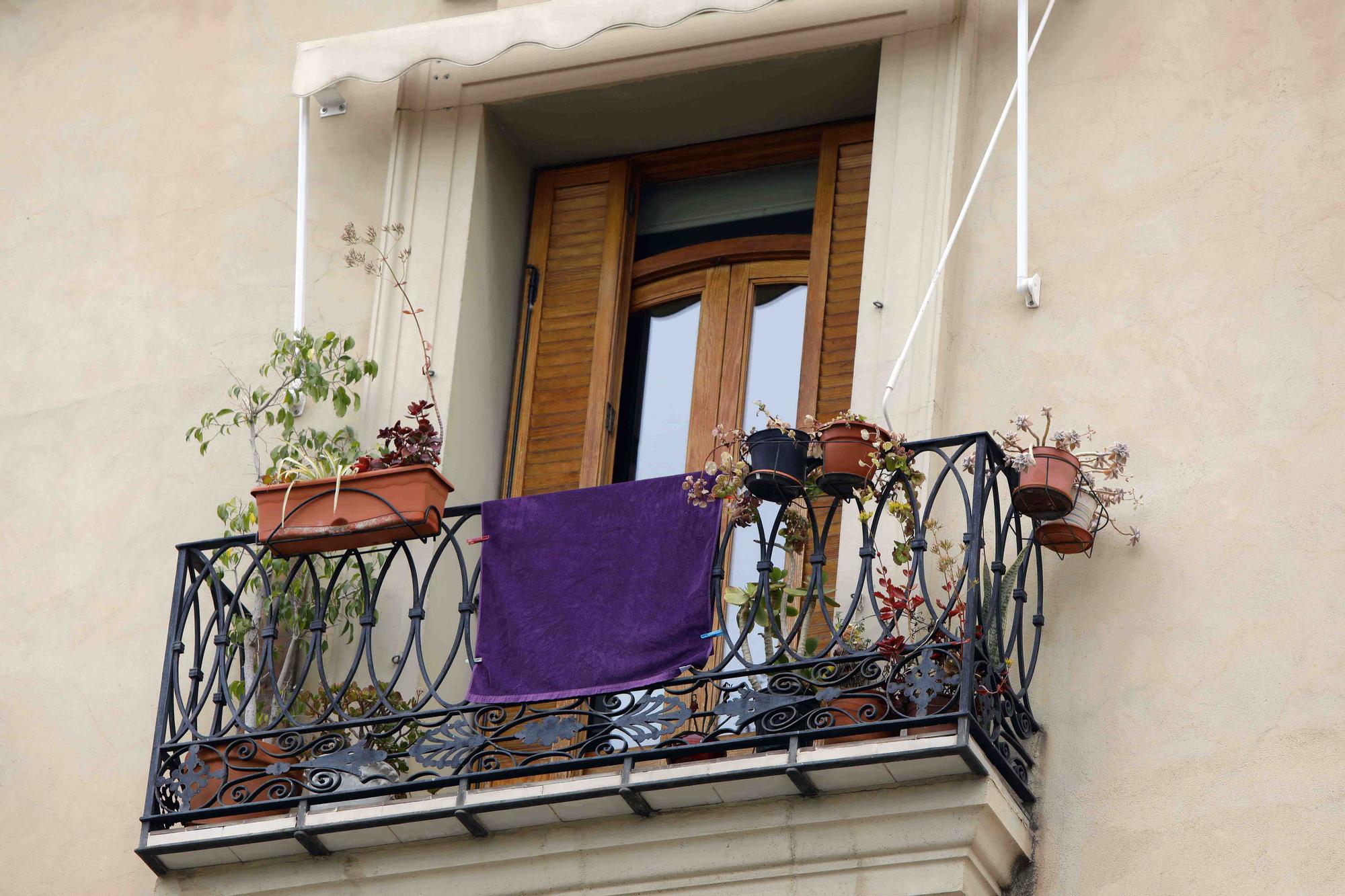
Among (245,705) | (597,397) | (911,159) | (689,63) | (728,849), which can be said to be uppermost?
(689,63)

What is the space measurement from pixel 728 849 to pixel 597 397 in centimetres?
215

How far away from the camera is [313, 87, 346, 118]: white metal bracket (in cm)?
892

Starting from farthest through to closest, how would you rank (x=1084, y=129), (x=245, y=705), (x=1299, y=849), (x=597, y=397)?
(x=597, y=397) → (x=1084, y=129) → (x=245, y=705) → (x=1299, y=849)

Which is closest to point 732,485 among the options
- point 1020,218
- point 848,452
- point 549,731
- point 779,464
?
point 779,464

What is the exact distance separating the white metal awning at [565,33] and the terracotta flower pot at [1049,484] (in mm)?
1977

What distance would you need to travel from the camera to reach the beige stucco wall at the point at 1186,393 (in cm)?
671

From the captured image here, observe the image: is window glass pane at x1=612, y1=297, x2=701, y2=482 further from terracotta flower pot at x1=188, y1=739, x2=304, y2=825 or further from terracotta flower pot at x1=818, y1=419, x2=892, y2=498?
terracotta flower pot at x1=188, y1=739, x2=304, y2=825

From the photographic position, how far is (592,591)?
7328 mm

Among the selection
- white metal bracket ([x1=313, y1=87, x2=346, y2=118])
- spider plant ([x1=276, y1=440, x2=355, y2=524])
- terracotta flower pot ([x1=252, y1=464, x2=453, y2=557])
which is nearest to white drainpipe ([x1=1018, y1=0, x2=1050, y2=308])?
terracotta flower pot ([x1=252, y1=464, x2=453, y2=557])

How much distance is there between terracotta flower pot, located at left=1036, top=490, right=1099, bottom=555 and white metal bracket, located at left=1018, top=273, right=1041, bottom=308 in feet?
2.82

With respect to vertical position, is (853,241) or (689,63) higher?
(689,63)

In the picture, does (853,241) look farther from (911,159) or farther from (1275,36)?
(1275,36)

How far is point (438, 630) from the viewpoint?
26.4 ft

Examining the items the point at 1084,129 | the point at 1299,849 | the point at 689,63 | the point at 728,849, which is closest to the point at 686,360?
the point at 689,63
